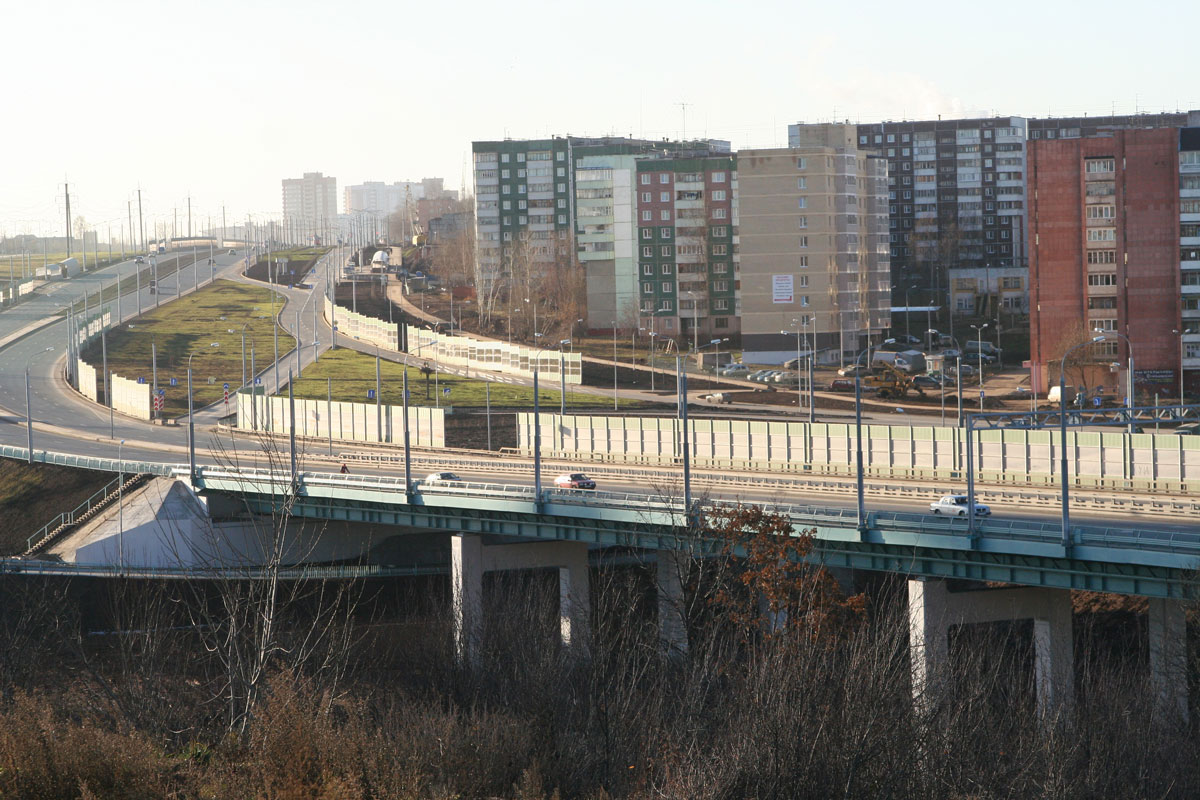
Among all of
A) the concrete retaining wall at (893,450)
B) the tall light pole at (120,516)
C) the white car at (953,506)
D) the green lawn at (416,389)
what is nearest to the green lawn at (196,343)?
the green lawn at (416,389)

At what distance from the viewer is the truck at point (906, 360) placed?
9825 centimetres

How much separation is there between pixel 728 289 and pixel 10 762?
104288mm

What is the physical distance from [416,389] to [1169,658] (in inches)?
2504

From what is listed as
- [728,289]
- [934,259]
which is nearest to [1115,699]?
[728,289]

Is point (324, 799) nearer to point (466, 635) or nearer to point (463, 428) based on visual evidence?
point (466, 635)

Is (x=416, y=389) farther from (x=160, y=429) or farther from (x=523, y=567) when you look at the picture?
(x=523, y=567)

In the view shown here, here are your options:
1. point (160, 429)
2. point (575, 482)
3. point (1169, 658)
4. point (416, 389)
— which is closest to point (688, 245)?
point (416, 389)

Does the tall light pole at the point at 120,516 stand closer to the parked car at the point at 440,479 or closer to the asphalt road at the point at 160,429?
the asphalt road at the point at 160,429

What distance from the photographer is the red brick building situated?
279 ft

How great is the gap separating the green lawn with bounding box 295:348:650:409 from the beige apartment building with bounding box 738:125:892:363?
20.1 m

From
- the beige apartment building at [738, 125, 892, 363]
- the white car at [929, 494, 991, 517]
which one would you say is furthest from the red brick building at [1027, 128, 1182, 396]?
the white car at [929, 494, 991, 517]

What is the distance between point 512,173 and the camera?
158 m

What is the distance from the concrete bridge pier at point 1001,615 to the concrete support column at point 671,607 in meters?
6.35

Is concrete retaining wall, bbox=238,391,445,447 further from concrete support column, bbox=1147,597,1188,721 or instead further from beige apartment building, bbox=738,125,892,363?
concrete support column, bbox=1147,597,1188,721
